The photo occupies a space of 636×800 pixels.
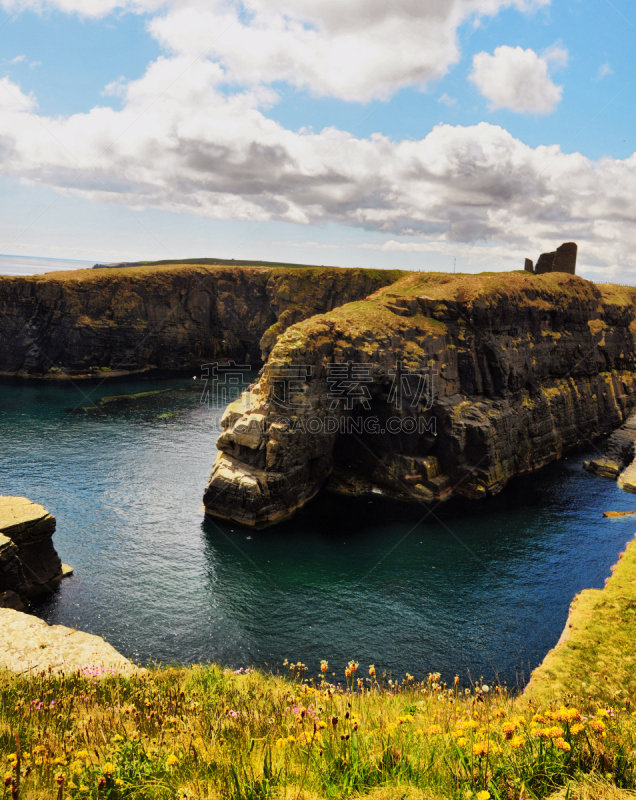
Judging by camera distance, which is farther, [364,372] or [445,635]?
[364,372]

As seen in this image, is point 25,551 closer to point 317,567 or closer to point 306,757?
point 317,567

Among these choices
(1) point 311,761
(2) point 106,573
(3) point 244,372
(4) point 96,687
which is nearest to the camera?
(1) point 311,761

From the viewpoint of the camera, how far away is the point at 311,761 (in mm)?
8070

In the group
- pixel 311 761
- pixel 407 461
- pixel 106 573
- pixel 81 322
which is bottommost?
pixel 106 573

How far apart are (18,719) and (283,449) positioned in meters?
40.5

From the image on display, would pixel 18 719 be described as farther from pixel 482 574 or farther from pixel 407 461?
pixel 407 461

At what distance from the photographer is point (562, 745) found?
24.2 ft

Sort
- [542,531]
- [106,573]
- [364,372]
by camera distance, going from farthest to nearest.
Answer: [364,372], [542,531], [106,573]

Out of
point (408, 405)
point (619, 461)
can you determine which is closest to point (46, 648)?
point (408, 405)

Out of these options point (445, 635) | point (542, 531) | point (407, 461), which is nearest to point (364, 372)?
point (407, 461)

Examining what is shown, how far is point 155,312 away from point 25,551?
106 meters

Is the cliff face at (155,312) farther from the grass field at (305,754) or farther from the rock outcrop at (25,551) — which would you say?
the grass field at (305,754)

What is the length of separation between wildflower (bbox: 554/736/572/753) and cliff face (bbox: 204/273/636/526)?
41.8 m

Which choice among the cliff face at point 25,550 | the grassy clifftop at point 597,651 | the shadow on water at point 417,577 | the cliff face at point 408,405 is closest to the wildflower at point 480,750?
the grassy clifftop at point 597,651
